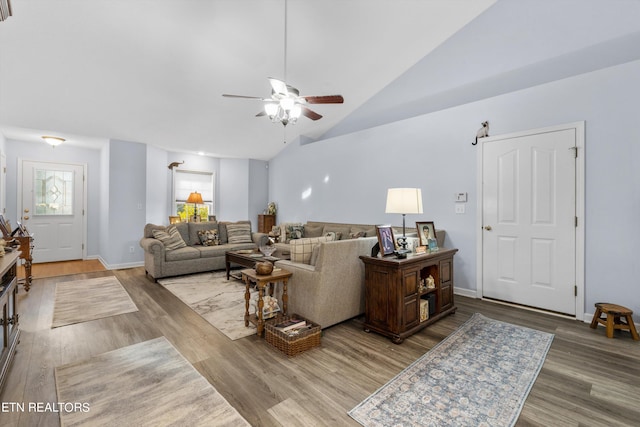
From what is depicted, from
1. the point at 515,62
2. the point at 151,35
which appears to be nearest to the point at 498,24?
the point at 515,62

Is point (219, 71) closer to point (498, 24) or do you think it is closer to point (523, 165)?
point (498, 24)

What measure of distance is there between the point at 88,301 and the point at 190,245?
210cm

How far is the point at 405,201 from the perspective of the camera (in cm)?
299

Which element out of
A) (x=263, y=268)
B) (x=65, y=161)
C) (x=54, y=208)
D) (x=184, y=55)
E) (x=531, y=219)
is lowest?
(x=263, y=268)

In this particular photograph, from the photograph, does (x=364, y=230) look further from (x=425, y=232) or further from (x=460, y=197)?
(x=425, y=232)

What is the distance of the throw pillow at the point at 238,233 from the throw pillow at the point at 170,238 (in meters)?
0.95

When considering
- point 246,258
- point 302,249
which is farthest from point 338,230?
point 302,249

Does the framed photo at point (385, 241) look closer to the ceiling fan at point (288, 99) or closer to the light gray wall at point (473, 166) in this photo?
the ceiling fan at point (288, 99)

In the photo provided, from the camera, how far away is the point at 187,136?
5.99 meters

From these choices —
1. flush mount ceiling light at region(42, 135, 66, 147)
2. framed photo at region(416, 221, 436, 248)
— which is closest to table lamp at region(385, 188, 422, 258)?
framed photo at region(416, 221, 436, 248)

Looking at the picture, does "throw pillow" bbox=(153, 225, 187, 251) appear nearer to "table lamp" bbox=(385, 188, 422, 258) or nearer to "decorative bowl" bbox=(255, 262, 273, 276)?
"decorative bowl" bbox=(255, 262, 273, 276)

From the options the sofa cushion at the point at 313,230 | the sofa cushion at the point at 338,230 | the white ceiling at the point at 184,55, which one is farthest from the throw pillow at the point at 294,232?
the white ceiling at the point at 184,55

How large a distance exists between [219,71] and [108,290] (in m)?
3.57

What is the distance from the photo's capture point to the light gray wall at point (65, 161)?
19.3 feet
